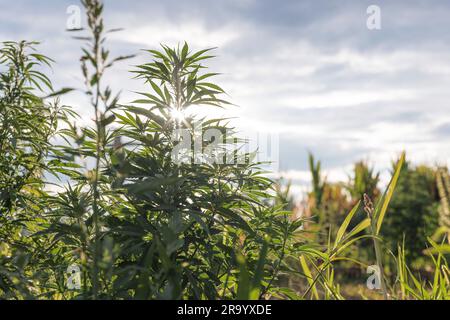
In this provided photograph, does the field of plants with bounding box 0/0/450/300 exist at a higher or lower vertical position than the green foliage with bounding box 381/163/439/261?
higher

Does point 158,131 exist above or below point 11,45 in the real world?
below

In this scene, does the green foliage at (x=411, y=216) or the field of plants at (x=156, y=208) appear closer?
the field of plants at (x=156, y=208)

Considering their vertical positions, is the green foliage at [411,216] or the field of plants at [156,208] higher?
the field of plants at [156,208]

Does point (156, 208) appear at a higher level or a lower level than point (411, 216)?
higher

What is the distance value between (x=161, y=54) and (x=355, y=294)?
7476mm

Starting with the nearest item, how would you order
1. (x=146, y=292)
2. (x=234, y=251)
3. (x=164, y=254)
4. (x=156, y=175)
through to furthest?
(x=164, y=254) → (x=146, y=292) → (x=156, y=175) → (x=234, y=251)

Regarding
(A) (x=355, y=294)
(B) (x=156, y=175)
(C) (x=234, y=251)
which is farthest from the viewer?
(A) (x=355, y=294)

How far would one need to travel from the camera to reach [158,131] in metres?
2.67

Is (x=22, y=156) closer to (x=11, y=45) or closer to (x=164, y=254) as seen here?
(x=11, y=45)

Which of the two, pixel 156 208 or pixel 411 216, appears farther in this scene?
pixel 411 216

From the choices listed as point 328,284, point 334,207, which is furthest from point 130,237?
point 334,207

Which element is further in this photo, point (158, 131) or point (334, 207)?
point (334, 207)

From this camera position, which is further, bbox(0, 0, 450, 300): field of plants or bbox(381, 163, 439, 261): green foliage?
bbox(381, 163, 439, 261): green foliage
